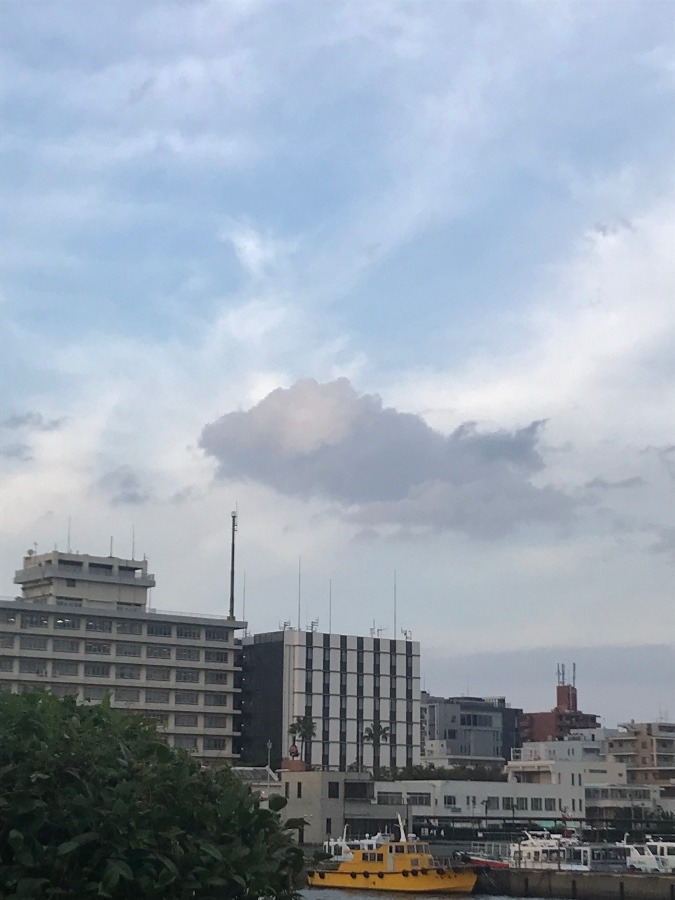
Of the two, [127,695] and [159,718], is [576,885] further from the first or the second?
[127,695]

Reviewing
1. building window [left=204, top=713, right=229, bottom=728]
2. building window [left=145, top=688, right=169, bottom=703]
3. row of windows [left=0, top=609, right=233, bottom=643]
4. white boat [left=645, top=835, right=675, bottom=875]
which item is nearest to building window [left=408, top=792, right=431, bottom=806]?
building window [left=204, top=713, right=229, bottom=728]

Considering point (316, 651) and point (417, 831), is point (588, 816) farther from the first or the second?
point (316, 651)

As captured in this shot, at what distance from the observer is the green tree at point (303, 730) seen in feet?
532

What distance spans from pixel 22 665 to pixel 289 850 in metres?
121

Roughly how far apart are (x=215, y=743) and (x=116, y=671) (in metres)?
15.3

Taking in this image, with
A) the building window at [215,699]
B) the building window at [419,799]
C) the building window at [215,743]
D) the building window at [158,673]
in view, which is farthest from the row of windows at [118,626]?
the building window at [419,799]

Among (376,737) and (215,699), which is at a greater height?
(215,699)

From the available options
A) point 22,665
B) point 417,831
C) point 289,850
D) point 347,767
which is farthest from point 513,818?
point 289,850

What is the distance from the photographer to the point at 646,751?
18975cm

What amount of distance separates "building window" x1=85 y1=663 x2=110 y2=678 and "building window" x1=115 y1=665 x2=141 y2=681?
1.20 m

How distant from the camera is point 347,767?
566 feet

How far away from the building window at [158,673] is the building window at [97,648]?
18.4ft

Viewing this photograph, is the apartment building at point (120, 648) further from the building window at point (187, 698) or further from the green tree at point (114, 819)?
the green tree at point (114, 819)

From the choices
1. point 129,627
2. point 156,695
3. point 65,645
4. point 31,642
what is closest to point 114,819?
point 31,642
